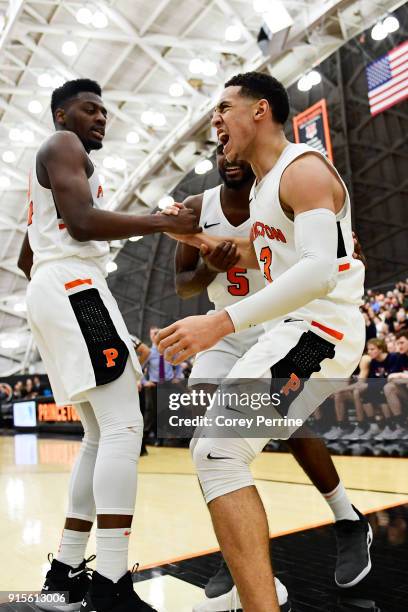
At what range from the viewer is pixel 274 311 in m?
1.66

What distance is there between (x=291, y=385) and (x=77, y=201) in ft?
3.37

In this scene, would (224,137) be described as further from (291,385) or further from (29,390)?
(29,390)

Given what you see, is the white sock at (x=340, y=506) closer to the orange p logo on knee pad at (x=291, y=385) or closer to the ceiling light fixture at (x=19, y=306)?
the orange p logo on knee pad at (x=291, y=385)

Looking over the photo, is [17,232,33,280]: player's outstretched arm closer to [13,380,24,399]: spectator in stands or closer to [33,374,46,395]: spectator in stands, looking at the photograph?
[33,374,46,395]: spectator in stands

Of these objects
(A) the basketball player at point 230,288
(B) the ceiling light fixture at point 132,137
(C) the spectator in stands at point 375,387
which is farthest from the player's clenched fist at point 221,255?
(B) the ceiling light fixture at point 132,137

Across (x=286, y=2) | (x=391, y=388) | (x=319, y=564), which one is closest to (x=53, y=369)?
(x=319, y=564)

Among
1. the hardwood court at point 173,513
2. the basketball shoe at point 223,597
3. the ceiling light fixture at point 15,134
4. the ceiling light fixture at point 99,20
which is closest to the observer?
the basketball shoe at point 223,597

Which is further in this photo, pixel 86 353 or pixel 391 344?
pixel 391 344

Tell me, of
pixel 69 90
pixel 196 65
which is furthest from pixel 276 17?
pixel 69 90

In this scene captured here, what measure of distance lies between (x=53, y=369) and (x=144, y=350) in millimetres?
527

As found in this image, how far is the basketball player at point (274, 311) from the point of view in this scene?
5.14ft

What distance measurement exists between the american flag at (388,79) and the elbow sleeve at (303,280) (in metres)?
11.0

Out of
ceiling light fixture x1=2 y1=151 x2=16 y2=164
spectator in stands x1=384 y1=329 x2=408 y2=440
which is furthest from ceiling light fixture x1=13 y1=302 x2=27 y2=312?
spectator in stands x1=384 y1=329 x2=408 y2=440

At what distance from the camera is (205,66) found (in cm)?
1405
